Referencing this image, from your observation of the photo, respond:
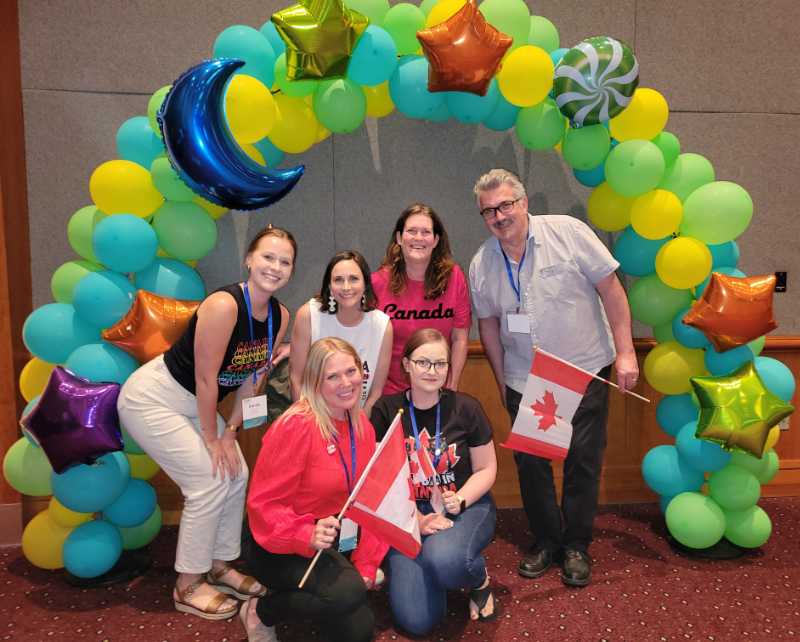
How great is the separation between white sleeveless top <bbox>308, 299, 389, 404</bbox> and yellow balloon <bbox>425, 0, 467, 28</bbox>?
1261mm

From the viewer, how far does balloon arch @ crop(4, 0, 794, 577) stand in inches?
84.2

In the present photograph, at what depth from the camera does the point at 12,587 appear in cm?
234

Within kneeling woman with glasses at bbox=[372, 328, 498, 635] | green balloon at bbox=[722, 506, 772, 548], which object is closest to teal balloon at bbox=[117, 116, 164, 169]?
kneeling woman with glasses at bbox=[372, 328, 498, 635]

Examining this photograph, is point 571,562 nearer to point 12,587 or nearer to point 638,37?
point 12,587

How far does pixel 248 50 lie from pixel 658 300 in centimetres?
212

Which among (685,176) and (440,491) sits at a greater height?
(685,176)

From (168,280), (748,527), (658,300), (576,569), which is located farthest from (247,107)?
(748,527)

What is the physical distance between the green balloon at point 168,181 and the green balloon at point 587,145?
1667mm

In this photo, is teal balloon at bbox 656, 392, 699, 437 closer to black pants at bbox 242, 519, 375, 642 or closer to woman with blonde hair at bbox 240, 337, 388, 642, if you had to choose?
woman with blonde hair at bbox 240, 337, 388, 642

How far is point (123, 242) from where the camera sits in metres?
2.22

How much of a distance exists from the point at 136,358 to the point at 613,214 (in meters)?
2.27

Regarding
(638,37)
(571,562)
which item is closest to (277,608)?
(571,562)

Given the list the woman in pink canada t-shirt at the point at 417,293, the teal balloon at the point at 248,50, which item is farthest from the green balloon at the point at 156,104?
the woman in pink canada t-shirt at the point at 417,293

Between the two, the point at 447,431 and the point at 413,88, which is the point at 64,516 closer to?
the point at 447,431
